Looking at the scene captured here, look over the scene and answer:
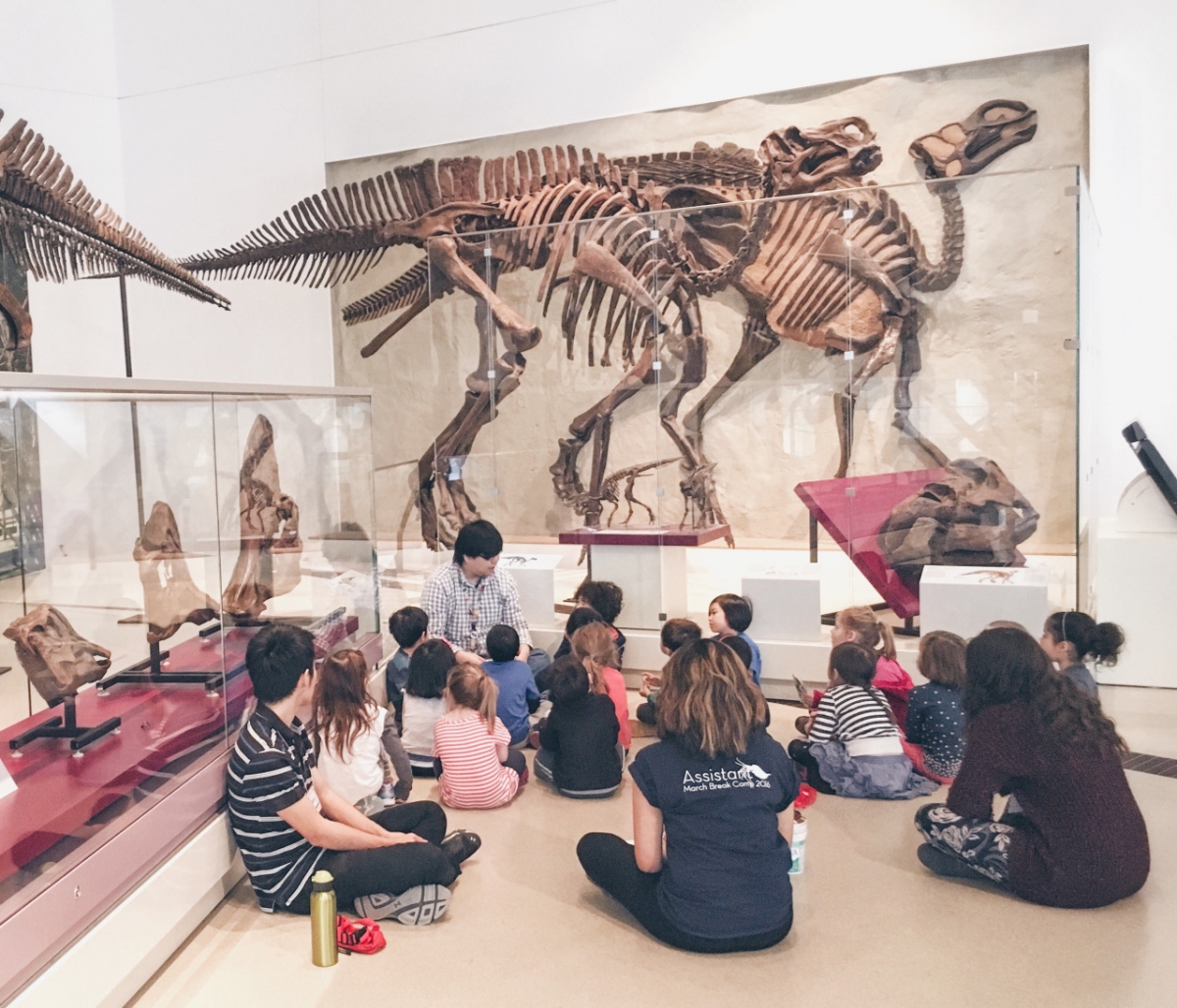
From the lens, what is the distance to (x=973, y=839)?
3346mm

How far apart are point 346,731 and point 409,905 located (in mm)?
702

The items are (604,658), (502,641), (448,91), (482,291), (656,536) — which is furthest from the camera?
(448,91)

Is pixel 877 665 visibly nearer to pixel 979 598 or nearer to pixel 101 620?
pixel 979 598

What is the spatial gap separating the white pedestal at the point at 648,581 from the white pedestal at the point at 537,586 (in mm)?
375

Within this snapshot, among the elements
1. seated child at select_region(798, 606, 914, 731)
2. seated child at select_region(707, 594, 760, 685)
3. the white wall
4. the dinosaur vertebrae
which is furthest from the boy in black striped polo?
the white wall

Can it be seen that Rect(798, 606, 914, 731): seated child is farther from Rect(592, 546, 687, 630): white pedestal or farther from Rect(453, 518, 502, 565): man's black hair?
Rect(453, 518, 502, 565): man's black hair

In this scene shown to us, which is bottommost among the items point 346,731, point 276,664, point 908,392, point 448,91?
point 346,731

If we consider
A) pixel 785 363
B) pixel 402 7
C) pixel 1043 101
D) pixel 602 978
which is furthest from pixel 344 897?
pixel 402 7

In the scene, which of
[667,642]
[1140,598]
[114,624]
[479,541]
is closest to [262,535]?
[114,624]

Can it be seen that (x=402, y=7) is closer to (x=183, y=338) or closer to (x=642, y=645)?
(x=183, y=338)

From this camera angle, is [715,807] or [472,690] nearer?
[715,807]

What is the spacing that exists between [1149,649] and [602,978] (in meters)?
4.19

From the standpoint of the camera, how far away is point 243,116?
32.6 feet

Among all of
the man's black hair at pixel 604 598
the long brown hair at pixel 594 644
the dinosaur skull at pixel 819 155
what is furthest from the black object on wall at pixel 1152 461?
the long brown hair at pixel 594 644
